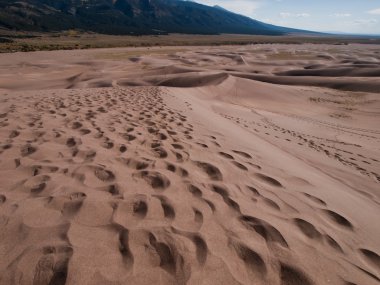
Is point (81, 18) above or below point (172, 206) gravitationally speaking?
below

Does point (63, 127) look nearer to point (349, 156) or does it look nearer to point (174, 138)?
point (174, 138)

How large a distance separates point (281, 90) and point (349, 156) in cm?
1158

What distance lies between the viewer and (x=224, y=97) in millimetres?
14570

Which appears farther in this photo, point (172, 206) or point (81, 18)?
point (81, 18)

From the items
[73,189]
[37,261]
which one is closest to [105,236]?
[37,261]

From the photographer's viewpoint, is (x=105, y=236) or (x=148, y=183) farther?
(x=148, y=183)

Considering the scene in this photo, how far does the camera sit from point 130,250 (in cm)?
221

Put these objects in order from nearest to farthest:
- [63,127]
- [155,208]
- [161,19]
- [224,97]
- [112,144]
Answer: [155,208] < [112,144] < [63,127] < [224,97] < [161,19]

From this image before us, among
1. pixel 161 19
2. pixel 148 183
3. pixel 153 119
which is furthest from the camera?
pixel 161 19

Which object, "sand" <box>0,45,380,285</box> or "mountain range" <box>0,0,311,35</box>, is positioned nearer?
"sand" <box>0,45,380,285</box>

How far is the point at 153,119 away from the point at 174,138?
1.43m

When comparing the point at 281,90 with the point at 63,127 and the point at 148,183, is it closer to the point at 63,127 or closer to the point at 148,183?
the point at 63,127

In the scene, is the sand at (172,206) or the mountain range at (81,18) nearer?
the sand at (172,206)

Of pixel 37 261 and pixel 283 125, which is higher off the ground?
pixel 37 261
